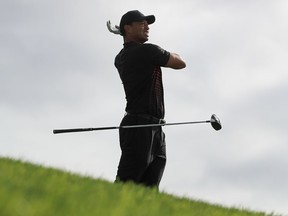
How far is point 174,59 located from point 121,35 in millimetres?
1084

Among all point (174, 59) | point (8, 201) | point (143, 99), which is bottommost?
point (8, 201)

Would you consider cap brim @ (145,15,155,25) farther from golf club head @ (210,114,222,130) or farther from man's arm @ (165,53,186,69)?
golf club head @ (210,114,222,130)

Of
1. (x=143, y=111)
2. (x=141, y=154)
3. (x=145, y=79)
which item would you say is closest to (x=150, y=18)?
(x=145, y=79)

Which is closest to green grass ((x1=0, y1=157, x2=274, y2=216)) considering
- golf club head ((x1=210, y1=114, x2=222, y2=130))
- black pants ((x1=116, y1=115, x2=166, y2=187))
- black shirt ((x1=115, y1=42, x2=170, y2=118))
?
black pants ((x1=116, y1=115, x2=166, y2=187))

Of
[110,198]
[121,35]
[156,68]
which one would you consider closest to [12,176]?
[110,198]

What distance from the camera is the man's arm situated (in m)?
8.83

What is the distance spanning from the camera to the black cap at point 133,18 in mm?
9188

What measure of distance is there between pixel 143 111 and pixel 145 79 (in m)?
0.48

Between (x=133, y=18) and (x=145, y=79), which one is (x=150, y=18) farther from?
(x=145, y=79)

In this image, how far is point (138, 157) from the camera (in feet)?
27.7

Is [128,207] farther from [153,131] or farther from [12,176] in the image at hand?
[153,131]

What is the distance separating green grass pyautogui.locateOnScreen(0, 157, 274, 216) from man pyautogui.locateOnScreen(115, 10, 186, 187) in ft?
7.39

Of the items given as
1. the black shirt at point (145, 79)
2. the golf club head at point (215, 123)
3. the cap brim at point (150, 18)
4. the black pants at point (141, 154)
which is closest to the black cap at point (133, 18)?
the cap brim at point (150, 18)

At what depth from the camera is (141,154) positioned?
8453 millimetres
